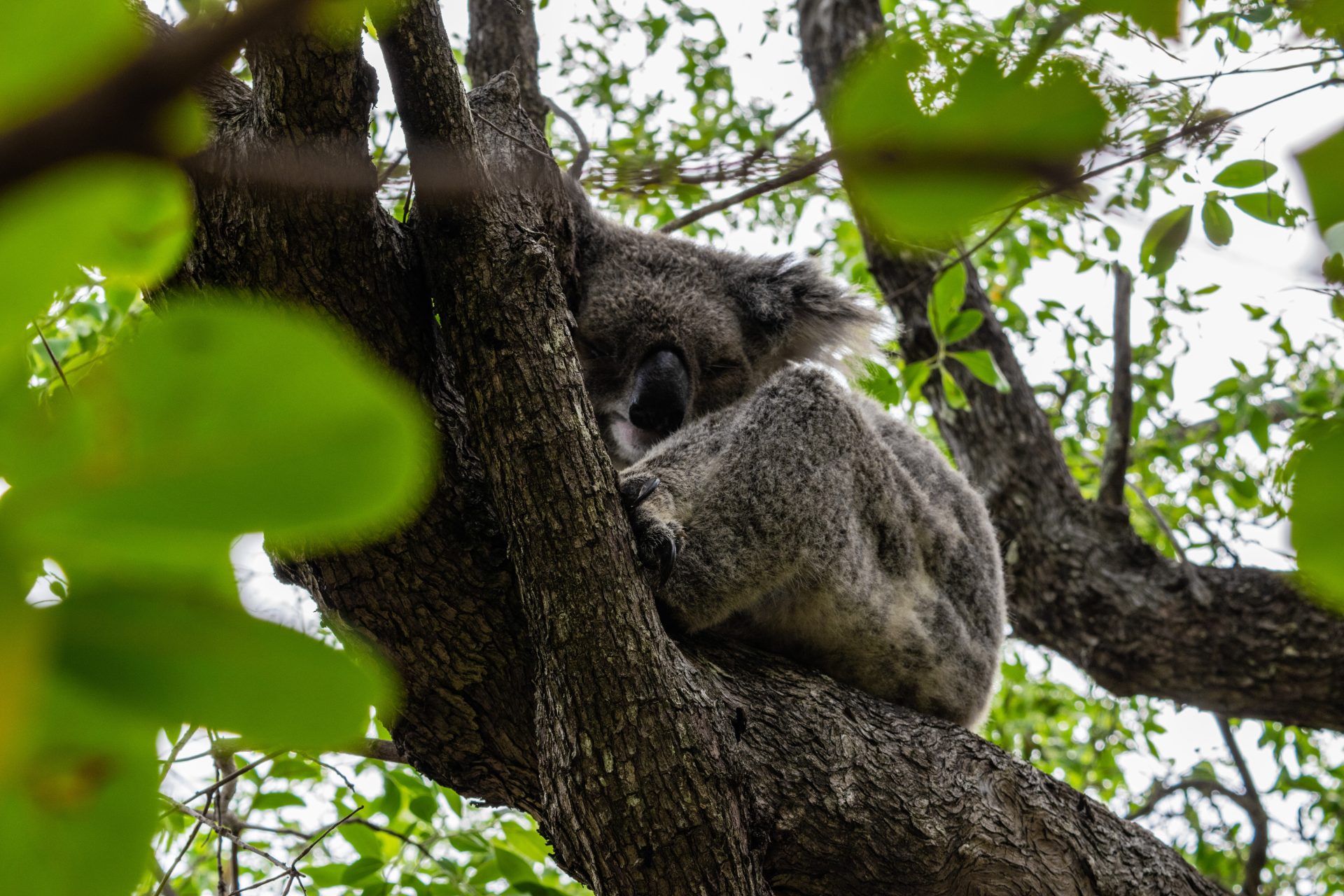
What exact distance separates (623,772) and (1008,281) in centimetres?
548

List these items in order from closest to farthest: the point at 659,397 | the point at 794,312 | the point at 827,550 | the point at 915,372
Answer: the point at 827,550, the point at 659,397, the point at 794,312, the point at 915,372

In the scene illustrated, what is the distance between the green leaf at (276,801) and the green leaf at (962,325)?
256 cm

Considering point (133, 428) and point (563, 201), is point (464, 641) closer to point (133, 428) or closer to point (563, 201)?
point (563, 201)

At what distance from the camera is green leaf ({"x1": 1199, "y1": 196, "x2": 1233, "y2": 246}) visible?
1569 millimetres

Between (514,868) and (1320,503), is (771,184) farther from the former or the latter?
(514,868)

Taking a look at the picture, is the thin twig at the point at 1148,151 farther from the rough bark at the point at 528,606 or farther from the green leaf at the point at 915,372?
the green leaf at the point at 915,372

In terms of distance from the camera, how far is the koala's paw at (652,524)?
227 centimetres

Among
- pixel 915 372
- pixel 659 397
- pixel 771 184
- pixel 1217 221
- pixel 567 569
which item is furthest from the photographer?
pixel 915 372

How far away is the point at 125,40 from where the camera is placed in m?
0.34

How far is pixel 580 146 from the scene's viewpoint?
12.7ft

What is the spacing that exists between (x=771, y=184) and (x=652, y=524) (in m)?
Answer: 1.33

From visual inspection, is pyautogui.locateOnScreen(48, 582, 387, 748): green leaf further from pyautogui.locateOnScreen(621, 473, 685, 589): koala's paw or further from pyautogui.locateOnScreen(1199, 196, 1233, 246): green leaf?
pyautogui.locateOnScreen(621, 473, 685, 589): koala's paw

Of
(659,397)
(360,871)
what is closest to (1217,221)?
(659,397)

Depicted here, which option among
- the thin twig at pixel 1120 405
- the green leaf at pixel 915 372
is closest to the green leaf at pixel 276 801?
the green leaf at pixel 915 372
